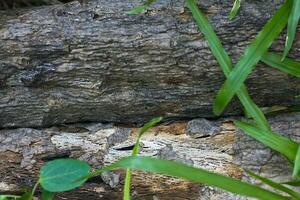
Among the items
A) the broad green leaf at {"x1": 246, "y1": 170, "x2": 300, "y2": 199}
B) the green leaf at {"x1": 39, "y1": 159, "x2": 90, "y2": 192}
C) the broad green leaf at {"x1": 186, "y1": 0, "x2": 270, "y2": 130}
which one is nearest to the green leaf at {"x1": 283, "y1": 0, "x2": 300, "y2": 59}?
the broad green leaf at {"x1": 186, "y1": 0, "x2": 270, "y2": 130}

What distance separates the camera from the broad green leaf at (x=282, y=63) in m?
1.17

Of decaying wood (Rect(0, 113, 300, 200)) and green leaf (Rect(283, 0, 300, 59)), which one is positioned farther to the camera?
decaying wood (Rect(0, 113, 300, 200))

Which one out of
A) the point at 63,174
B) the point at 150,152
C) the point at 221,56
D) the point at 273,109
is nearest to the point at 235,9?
the point at 221,56

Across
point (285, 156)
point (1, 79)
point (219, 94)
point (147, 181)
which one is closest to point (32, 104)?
point (1, 79)

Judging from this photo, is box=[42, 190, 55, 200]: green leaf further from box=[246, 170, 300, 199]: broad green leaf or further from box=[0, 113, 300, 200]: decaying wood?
box=[246, 170, 300, 199]: broad green leaf

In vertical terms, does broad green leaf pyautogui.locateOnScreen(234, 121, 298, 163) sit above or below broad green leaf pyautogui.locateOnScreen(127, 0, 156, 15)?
below

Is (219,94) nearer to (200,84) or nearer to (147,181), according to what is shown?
(200,84)

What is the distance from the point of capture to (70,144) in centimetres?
132

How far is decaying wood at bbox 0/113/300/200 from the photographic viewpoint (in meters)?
1.23

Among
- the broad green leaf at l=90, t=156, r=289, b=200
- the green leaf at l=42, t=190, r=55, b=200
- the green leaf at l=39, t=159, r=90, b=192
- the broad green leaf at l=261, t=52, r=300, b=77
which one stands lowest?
the green leaf at l=42, t=190, r=55, b=200

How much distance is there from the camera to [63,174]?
111cm

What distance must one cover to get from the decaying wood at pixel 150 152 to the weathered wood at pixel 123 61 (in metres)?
0.04

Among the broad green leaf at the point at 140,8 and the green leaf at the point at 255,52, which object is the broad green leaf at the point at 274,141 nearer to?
the green leaf at the point at 255,52

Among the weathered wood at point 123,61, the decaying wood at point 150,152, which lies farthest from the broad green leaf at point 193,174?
Result: the weathered wood at point 123,61
